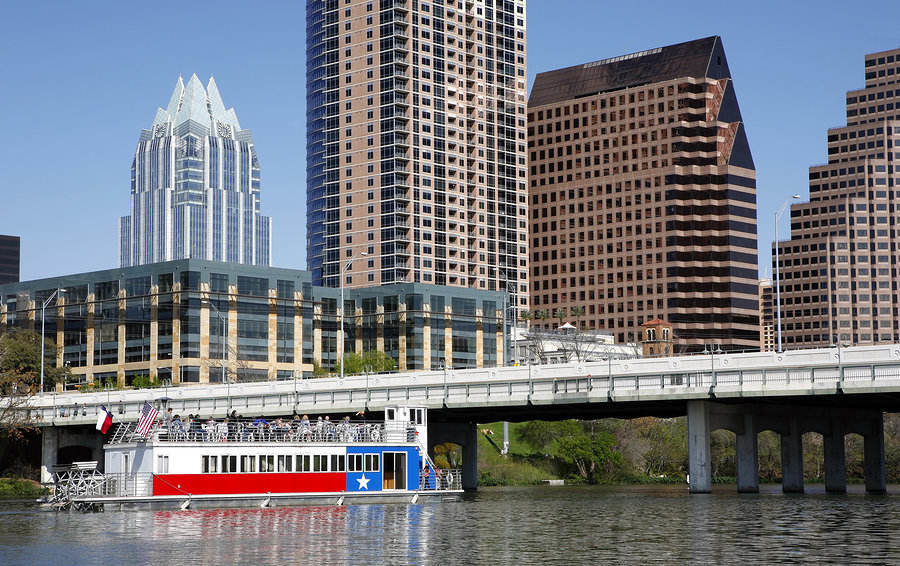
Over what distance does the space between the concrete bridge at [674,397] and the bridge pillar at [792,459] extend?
111mm

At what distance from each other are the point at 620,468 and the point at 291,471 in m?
78.7

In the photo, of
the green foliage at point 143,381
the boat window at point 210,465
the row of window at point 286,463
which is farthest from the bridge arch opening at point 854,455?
the boat window at point 210,465

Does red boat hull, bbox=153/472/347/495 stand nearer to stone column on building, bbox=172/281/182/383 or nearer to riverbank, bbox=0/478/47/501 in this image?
riverbank, bbox=0/478/47/501

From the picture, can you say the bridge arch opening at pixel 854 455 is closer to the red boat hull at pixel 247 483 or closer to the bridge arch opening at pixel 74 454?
the red boat hull at pixel 247 483

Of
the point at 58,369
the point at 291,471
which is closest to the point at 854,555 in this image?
the point at 291,471

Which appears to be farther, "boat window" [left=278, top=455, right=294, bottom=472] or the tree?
the tree

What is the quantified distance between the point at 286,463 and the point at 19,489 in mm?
47033

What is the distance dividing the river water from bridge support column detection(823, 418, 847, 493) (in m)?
22.7

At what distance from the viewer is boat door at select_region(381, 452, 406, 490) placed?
89812 millimetres

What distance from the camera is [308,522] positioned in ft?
230

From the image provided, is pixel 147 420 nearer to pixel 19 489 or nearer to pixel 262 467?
pixel 262 467

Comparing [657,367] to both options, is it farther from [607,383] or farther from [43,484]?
[43,484]

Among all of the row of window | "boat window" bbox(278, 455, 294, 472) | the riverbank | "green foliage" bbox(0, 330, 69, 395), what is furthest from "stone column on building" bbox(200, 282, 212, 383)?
"boat window" bbox(278, 455, 294, 472)

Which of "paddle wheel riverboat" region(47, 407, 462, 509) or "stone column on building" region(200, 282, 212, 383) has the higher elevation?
"stone column on building" region(200, 282, 212, 383)
